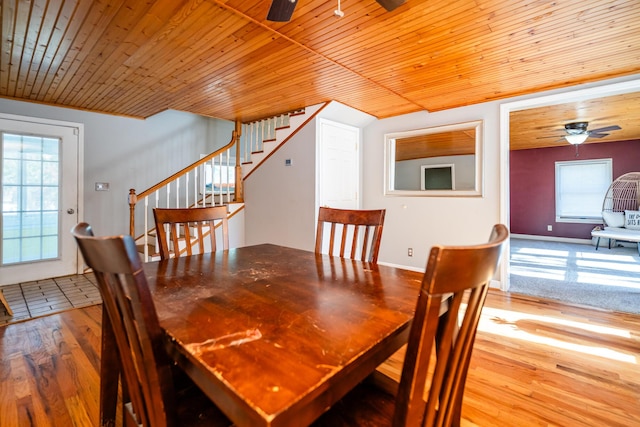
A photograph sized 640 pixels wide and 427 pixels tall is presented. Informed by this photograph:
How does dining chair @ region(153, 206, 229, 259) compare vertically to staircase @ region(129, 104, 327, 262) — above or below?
below

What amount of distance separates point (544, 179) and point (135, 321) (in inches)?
342

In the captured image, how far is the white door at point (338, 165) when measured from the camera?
399 cm

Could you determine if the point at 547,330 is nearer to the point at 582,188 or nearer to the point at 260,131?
the point at 260,131

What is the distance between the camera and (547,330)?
8.20ft

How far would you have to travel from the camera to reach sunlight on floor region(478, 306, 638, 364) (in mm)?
2168

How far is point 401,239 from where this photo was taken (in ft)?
14.1

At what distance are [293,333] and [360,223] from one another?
1.11 metres

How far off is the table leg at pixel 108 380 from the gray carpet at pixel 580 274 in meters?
3.84

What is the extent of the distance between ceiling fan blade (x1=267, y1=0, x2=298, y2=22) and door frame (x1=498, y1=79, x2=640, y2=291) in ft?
9.44

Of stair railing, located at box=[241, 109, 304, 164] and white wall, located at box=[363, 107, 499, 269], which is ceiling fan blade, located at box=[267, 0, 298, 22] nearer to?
stair railing, located at box=[241, 109, 304, 164]

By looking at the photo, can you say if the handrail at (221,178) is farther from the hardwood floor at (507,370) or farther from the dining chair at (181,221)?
the dining chair at (181,221)

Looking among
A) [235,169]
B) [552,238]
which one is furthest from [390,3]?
[552,238]

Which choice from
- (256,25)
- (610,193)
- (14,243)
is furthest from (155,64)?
(610,193)

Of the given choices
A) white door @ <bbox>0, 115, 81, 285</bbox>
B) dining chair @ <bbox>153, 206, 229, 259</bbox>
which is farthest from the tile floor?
dining chair @ <bbox>153, 206, 229, 259</bbox>
